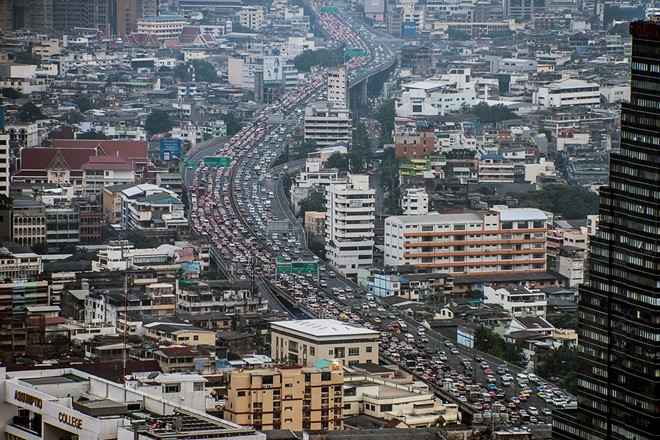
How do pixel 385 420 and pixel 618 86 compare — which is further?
pixel 618 86

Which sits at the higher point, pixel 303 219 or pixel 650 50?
pixel 650 50

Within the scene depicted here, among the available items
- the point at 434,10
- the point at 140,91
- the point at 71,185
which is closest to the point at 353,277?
the point at 71,185

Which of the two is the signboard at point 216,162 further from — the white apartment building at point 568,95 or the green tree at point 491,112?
the white apartment building at point 568,95

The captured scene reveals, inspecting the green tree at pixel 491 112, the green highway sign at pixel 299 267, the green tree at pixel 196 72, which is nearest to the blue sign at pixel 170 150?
the green tree at pixel 491 112

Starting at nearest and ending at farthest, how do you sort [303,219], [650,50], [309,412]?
[650,50], [309,412], [303,219]

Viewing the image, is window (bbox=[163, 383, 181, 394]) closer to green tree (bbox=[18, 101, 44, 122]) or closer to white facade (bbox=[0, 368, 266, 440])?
white facade (bbox=[0, 368, 266, 440])

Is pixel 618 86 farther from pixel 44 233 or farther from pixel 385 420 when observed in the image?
pixel 385 420

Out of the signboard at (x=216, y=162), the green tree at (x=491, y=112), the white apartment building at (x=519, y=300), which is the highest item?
the green tree at (x=491, y=112)

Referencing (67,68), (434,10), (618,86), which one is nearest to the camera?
(618,86)
